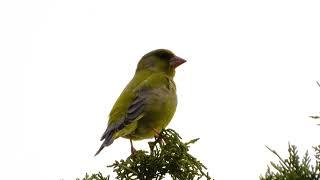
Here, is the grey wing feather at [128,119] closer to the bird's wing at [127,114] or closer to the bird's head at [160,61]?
the bird's wing at [127,114]

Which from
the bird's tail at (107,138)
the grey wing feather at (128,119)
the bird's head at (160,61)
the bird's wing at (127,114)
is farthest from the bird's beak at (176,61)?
the bird's tail at (107,138)

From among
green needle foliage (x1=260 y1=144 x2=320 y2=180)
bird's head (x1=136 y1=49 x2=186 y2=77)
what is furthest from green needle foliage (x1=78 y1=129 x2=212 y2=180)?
bird's head (x1=136 y1=49 x2=186 y2=77)

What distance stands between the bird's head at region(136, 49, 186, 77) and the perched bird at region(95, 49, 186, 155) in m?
0.30

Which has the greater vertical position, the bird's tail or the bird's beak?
the bird's beak

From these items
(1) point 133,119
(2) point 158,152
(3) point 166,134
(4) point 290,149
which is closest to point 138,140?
(1) point 133,119

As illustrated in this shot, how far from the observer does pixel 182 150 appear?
348 cm

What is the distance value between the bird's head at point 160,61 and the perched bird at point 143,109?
296 mm

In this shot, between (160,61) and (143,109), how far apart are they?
138 centimetres

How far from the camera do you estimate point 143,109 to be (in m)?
5.12

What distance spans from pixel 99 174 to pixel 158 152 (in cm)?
44

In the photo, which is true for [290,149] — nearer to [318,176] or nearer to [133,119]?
[318,176]

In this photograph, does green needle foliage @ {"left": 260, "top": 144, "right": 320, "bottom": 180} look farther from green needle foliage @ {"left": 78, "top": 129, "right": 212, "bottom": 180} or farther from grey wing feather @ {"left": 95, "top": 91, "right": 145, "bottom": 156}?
grey wing feather @ {"left": 95, "top": 91, "right": 145, "bottom": 156}

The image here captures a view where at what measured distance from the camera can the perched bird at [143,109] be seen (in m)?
4.92

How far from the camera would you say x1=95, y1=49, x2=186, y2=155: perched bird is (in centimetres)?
492
